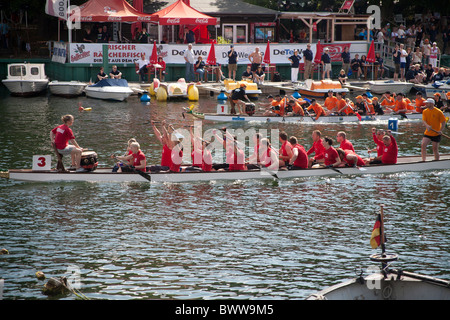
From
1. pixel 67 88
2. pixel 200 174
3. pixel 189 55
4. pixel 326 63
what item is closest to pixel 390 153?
pixel 200 174

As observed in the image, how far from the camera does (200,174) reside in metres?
19.6

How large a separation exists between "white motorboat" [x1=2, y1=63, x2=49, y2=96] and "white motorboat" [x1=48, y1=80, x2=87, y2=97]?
73 cm

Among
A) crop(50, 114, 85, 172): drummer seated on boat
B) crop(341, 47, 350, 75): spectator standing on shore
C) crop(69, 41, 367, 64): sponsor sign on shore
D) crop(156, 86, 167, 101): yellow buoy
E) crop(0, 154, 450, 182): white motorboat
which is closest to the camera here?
crop(50, 114, 85, 172): drummer seated on boat

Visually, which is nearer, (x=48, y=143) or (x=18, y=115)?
(x=48, y=143)

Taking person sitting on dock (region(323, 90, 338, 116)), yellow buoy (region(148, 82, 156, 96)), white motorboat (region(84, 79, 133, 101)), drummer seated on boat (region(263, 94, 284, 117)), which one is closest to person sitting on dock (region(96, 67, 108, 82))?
white motorboat (region(84, 79, 133, 101))

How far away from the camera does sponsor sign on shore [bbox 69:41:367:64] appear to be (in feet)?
127

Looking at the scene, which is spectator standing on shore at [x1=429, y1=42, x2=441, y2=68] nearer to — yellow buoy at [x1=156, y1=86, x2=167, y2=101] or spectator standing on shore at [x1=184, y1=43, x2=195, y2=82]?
spectator standing on shore at [x1=184, y1=43, x2=195, y2=82]

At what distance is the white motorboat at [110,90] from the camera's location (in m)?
35.4

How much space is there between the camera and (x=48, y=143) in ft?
80.6

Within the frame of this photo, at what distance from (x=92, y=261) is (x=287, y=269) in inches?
158

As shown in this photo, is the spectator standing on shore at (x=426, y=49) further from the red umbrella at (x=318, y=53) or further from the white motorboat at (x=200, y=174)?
the white motorboat at (x=200, y=174)

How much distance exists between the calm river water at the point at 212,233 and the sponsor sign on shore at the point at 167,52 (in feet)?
53.5
